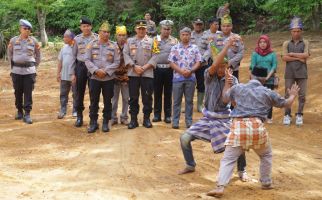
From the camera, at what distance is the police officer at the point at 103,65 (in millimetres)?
9680

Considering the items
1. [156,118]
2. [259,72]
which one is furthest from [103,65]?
[259,72]

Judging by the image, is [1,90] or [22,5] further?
[22,5]

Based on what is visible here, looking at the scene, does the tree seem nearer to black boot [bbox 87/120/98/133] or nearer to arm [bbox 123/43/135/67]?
arm [bbox 123/43/135/67]

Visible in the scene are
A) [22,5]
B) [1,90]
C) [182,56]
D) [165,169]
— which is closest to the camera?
[165,169]

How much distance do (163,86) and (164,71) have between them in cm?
39

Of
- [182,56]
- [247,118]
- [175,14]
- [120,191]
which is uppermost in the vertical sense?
[175,14]

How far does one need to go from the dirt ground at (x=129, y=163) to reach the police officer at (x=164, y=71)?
466mm

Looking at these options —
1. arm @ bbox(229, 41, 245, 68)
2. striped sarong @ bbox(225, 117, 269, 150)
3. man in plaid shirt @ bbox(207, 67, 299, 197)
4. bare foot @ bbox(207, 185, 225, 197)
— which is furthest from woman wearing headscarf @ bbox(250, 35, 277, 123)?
bare foot @ bbox(207, 185, 225, 197)

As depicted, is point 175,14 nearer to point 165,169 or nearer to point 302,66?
point 302,66

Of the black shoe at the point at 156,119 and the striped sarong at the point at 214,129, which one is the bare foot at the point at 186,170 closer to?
the striped sarong at the point at 214,129

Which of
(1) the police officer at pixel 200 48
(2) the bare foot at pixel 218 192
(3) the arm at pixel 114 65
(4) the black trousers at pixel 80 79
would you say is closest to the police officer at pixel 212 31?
(1) the police officer at pixel 200 48

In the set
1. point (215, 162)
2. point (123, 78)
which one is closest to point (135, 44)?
point (123, 78)

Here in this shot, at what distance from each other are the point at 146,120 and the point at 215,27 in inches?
104

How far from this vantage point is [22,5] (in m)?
23.5
